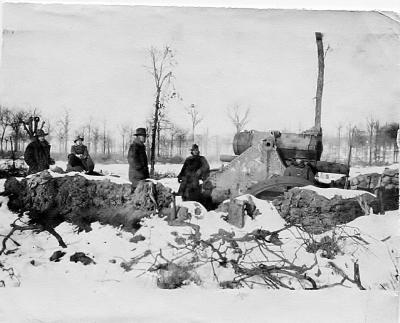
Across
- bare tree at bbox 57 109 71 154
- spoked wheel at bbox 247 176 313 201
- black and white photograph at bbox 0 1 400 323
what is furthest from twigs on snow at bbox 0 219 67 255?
spoked wheel at bbox 247 176 313 201

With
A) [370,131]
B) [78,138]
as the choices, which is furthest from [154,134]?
[370,131]

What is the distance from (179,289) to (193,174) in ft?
1.94

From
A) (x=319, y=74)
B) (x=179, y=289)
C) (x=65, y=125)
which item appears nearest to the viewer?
(x=179, y=289)

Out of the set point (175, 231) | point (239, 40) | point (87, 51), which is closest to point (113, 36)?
point (87, 51)

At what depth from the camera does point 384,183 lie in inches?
106

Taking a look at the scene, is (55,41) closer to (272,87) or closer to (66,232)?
(66,232)

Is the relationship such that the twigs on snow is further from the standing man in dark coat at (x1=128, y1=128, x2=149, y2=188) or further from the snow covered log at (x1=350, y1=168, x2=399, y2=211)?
the snow covered log at (x1=350, y1=168, x2=399, y2=211)

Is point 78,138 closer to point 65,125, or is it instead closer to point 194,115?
point 65,125

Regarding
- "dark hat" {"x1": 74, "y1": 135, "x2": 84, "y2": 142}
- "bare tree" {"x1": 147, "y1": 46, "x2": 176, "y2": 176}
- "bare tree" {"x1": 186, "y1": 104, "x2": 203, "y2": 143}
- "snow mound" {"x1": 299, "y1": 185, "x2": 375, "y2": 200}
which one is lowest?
"snow mound" {"x1": 299, "y1": 185, "x2": 375, "y2": 200}

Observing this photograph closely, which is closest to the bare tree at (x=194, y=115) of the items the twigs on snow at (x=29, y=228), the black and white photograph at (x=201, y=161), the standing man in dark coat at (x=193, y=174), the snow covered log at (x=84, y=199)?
the black and white photograph at (x=201, y=161)

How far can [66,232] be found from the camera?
2580mm

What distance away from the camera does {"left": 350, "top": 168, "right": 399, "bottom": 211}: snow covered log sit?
8.81 ft

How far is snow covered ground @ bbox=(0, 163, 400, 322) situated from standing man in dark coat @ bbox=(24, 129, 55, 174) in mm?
188

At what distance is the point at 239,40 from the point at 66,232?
1353 millimetres
